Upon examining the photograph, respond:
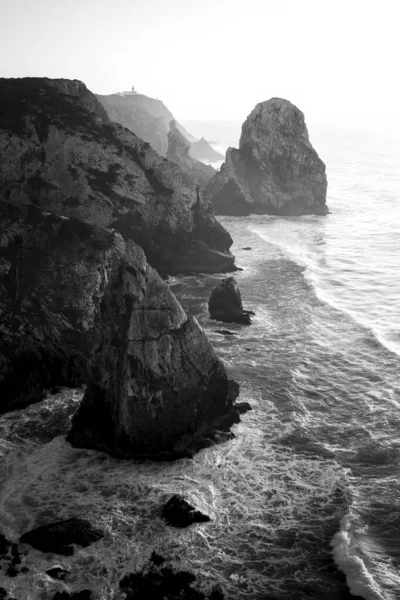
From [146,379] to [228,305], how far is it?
55.2 feet

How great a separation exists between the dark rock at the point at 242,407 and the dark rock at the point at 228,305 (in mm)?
12224

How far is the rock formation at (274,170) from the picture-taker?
85625 millimetres

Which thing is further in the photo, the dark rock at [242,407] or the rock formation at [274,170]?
the rock formation at [274,170]

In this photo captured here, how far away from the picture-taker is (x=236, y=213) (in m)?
85.4

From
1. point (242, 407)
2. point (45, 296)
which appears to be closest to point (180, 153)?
point (45, 296)

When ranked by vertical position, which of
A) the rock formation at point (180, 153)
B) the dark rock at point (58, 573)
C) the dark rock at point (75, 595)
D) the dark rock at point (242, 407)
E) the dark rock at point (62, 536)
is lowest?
the dark rock at point (75, 595)

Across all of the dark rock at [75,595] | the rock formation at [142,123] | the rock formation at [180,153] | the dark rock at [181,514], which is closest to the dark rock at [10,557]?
the dark rock at [75,595]

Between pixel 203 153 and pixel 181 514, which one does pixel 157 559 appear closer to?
pixel 181 514

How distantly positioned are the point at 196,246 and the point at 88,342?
23559 millimetres

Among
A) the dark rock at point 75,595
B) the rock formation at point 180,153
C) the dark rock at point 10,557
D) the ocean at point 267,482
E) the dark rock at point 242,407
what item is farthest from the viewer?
the rock formation at point 180,153

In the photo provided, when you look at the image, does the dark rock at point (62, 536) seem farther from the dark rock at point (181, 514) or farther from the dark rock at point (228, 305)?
the dark rock at point (228, 305)

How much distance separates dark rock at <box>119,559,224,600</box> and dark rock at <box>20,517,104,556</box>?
7.21ft

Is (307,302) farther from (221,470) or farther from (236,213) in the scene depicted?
(236,213)

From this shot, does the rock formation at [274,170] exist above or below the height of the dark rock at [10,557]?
above
